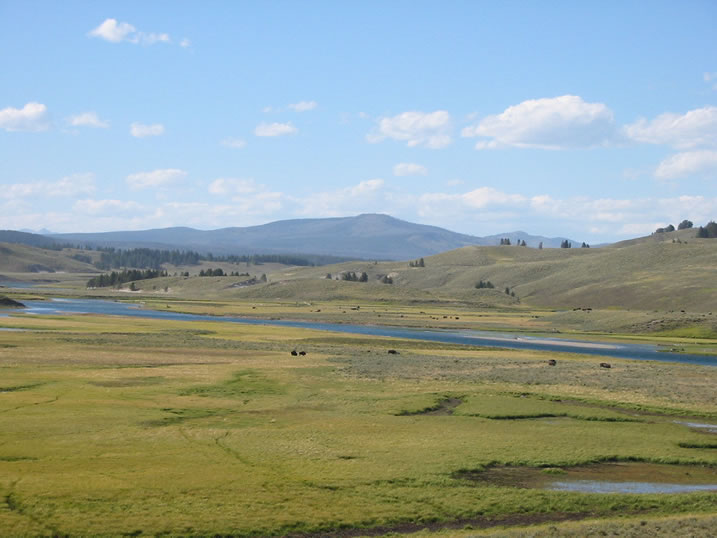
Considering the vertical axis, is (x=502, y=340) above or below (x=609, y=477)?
below

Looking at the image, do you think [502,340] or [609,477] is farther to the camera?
[502,340]

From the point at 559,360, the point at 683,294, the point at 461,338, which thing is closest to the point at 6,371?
the point at 559,360

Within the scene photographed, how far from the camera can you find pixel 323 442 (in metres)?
34.9

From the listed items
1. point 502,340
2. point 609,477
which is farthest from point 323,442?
point 502,340

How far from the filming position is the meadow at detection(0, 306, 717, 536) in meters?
25.2

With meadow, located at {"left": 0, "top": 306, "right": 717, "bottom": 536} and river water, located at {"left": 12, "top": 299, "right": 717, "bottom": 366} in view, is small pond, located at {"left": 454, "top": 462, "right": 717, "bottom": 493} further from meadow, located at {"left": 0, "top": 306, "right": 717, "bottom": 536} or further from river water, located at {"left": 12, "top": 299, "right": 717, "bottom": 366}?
river water, located at {"left": 12, "top": 299, "right": 717, "bottom": 366}

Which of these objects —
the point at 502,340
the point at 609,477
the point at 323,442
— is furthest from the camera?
the point at 502,340

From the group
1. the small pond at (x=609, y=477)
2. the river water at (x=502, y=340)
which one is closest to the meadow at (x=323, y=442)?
the small pond at (x=609, y=477)

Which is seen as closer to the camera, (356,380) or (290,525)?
(290,525)

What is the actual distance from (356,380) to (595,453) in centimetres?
2378

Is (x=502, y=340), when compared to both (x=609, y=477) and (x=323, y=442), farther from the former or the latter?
(x=609, y=477)

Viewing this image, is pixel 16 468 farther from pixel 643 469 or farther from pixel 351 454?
pixel 643 469

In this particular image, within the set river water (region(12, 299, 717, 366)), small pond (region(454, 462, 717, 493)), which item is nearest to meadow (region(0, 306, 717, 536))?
small pond (region(454, 462, 717, 493))

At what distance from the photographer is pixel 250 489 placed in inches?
1080
